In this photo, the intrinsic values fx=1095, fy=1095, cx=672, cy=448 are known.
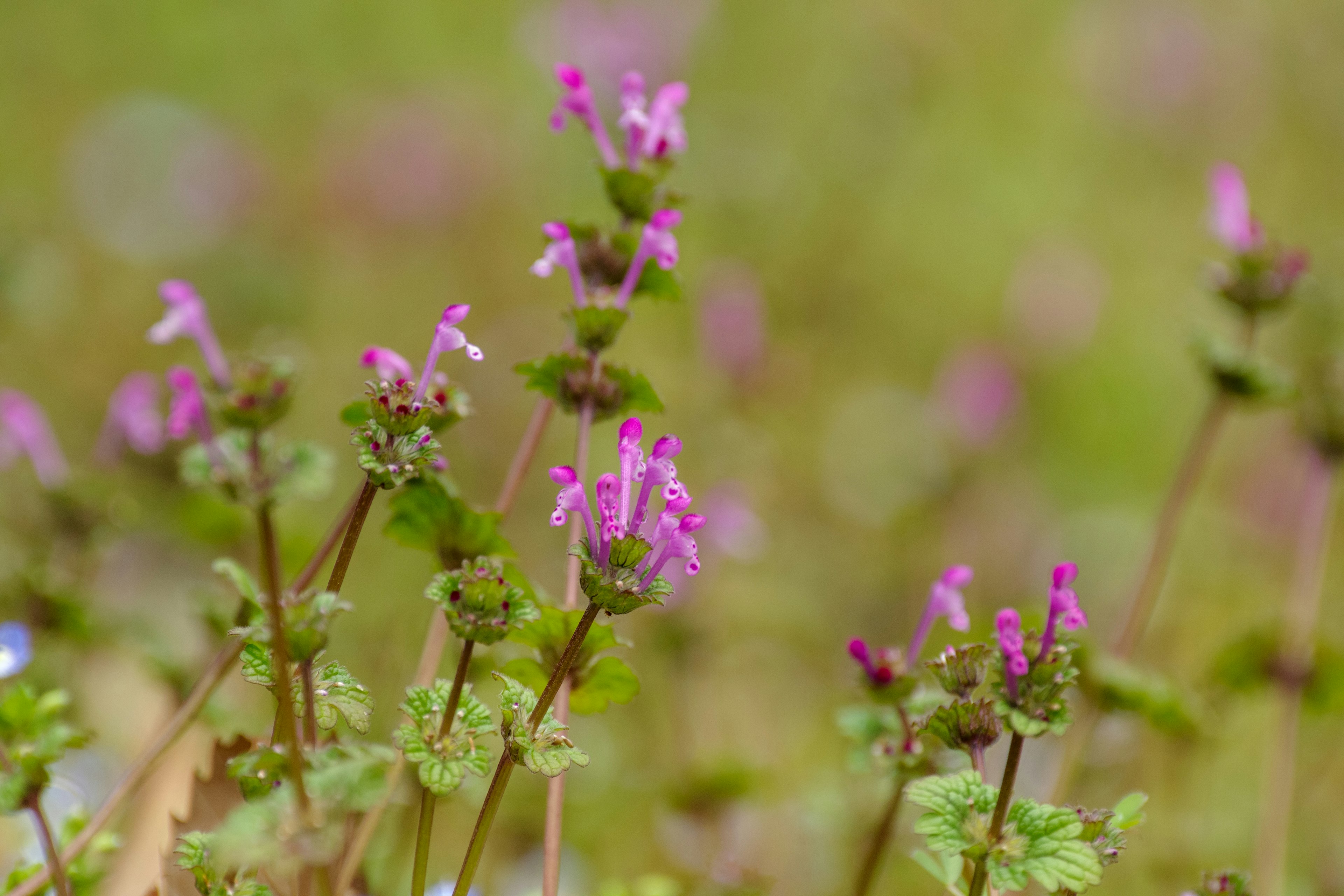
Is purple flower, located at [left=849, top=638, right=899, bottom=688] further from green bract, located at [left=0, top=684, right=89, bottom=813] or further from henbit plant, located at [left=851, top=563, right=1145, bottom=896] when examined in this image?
green bract, located at [left=0, top=684, right=89, bottom=813]

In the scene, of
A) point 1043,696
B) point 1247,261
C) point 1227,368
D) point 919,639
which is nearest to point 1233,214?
point 1247,261

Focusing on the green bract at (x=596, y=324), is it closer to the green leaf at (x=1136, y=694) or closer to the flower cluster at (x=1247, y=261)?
the green leaf at (x=1136, y=694)

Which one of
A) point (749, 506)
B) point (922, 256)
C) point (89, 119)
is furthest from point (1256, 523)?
point (89, 119)

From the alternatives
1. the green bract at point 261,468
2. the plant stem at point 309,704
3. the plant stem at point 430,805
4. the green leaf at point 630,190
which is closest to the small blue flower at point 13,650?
the green bract at point 261,468

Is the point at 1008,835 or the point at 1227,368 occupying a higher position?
the point at 1227,368

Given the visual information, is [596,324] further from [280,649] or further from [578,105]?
[280,649]

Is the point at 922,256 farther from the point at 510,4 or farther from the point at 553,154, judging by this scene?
the point at 510,4
